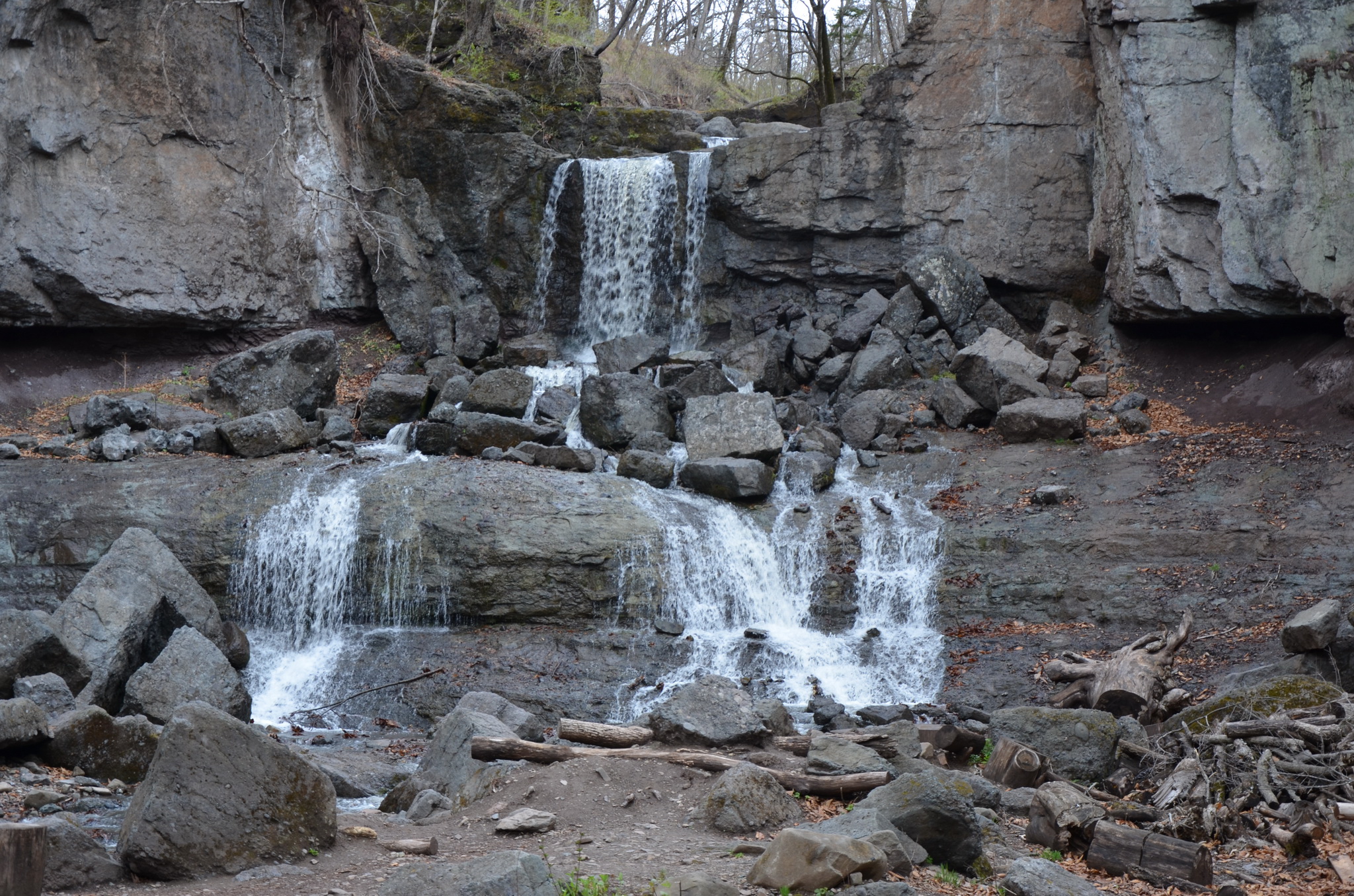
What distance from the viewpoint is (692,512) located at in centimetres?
1262

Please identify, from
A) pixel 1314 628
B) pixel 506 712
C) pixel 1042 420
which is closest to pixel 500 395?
pixel 1042 420

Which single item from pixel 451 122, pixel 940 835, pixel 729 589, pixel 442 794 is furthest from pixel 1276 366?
pixel 451 122

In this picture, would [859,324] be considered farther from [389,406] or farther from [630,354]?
[389,406]

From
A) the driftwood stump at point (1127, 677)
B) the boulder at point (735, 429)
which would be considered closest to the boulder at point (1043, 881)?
the driftwood stump at point (1127, 677)

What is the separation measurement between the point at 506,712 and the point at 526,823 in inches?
98.0

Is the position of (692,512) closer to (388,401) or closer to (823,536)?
(823,536)

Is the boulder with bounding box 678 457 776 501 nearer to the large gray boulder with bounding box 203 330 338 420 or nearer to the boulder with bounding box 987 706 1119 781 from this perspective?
the boulder with bounding box 987 706 1119 781

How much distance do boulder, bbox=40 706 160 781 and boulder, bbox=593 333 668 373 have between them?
9.94 metres

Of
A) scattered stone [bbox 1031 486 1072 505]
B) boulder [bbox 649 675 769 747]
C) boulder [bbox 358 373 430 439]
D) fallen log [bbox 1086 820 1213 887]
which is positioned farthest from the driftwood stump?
boulder [bbox 358 373 430 439]

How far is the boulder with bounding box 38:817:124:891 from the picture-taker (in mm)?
4668

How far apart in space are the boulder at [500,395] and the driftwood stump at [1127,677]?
8.13m

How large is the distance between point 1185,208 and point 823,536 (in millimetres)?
6995

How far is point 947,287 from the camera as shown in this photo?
1731 centimetres

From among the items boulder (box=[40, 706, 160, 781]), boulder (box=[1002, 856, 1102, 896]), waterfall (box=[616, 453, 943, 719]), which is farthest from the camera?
waterfall (box=[616, 453, 943, 719])
